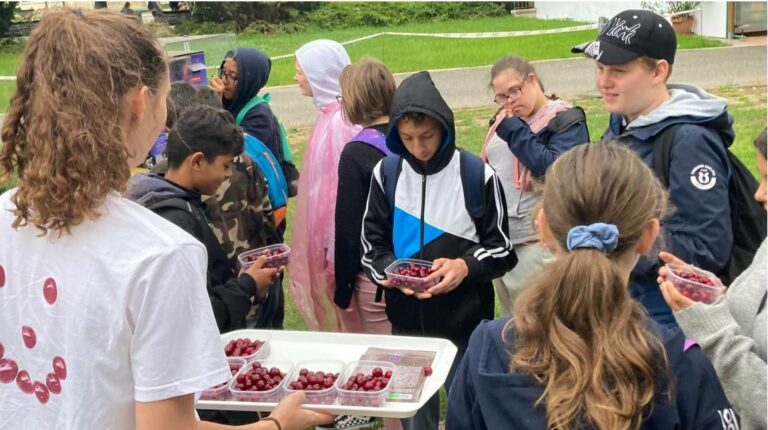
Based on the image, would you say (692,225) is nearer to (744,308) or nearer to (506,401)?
(744,308)

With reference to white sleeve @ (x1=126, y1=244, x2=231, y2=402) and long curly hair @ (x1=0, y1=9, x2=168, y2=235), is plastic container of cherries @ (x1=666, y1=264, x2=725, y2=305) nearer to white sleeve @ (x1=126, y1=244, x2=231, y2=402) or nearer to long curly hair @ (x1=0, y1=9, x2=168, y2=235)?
white sleeve @ (x1=126, y1=244, x2=231, y2=402)

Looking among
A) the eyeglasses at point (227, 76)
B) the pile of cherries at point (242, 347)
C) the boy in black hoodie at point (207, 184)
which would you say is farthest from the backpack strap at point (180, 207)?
the eyeglasses at point (227, 76)

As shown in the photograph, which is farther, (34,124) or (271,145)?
(271,145)

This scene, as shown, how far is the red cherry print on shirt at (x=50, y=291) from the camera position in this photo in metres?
1.62

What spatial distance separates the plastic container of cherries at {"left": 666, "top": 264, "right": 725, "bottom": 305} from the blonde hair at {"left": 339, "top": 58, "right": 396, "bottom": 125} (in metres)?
2.03

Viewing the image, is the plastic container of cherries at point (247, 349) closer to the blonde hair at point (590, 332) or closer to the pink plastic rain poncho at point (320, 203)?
the pink plastic rain poncho at point (320, 203)

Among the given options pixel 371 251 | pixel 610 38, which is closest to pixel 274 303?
pixel 371 251

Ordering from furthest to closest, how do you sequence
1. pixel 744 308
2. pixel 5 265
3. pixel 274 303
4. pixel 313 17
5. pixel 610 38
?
1. pixel 313 17
2. pixel 274 303
3. pixel 610 38
4. pixel 744 308
5. pixel 5 265

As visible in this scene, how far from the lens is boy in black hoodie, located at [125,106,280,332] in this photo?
314 centimetres

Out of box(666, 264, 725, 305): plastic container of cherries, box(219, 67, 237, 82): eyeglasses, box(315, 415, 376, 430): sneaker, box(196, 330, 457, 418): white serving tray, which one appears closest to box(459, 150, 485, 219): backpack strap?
box(196, 330, 457, 418): white serving tray

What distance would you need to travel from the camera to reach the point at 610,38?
3189 mm

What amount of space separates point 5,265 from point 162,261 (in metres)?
0.38

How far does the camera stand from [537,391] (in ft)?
5.66

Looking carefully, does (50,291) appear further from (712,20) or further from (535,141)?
(712,20)
